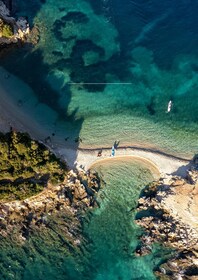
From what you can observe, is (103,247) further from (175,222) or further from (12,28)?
(12,28)

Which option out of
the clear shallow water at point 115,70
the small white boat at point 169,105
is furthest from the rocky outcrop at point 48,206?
the small white boat at point 169,105

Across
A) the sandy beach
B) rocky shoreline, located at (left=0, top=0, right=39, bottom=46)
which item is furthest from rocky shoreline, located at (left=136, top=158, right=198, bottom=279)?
rocky shoreline, located at (left=0, top=0, right=39, bottom=46)

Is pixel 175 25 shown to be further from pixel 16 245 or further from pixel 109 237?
pixel 16 245

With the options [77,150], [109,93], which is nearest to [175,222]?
[77,150]

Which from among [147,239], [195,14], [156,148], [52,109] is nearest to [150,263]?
[147,239]

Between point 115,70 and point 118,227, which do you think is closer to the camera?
point 118,227

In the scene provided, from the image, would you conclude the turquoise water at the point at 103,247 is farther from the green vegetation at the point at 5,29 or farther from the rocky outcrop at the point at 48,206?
the green vegetation at the point at 5,29

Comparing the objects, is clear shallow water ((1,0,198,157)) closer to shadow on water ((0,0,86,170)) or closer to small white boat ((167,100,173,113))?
shadow on water ((0,0,86,170))
